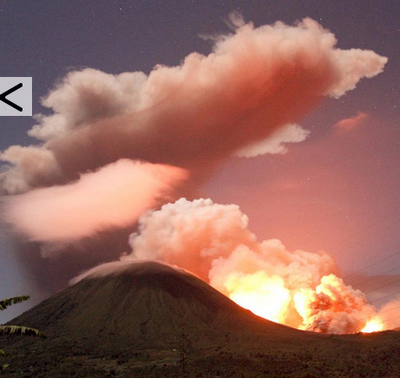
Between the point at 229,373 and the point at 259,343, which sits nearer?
the point at 229,373

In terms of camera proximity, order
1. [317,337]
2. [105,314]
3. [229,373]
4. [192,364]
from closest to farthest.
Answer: [229,373]
[192,364]
[317,337]
[105,314]

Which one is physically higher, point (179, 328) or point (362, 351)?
point (179, 328)

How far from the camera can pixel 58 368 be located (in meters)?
121

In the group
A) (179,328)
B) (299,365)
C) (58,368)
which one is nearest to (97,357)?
(58,368)

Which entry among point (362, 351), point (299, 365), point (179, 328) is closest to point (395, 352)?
point (362, 351)

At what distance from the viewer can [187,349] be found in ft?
487

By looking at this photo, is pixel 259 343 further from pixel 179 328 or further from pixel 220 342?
pixel 179 328

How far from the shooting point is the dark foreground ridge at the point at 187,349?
113000 millimetres

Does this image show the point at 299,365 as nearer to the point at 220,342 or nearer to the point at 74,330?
the point at 220,342

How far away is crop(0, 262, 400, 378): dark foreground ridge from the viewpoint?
11300 cm

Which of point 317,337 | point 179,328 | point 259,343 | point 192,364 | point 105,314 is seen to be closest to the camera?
point 192,364

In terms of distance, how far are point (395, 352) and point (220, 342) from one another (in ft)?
188

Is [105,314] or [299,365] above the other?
[105,314]

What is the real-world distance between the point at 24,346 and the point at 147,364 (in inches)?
2283
